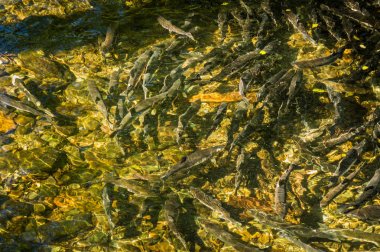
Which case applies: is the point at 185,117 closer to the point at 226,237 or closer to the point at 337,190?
the point at 226,237

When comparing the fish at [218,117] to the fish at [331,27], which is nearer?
the fish at [218,117]

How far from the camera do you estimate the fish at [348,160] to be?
4.46m

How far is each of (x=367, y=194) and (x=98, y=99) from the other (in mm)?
3106

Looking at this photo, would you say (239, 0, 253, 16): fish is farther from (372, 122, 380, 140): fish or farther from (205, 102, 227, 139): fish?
(372, 122, 380, 140): fish

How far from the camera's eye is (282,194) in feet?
14.3

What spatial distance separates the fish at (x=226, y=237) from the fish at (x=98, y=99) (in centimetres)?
166

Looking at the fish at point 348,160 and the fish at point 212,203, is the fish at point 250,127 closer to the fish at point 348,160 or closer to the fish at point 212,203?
the fish at point 212,203

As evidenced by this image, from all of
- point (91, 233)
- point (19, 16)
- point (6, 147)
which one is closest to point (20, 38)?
point (19, 16)

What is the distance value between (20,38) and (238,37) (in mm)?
3218

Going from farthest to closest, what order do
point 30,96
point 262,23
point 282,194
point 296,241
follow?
point 262,23 → point 30,96 → point 282,194 → point 296,241

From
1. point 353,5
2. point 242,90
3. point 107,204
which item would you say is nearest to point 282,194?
point 242,90

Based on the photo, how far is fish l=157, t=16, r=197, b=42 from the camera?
6280 mm

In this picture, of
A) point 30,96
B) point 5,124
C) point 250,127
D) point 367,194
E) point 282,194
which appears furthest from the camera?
point 30,96

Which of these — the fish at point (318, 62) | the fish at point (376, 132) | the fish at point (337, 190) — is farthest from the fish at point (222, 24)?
the fish at point (337, 190)
